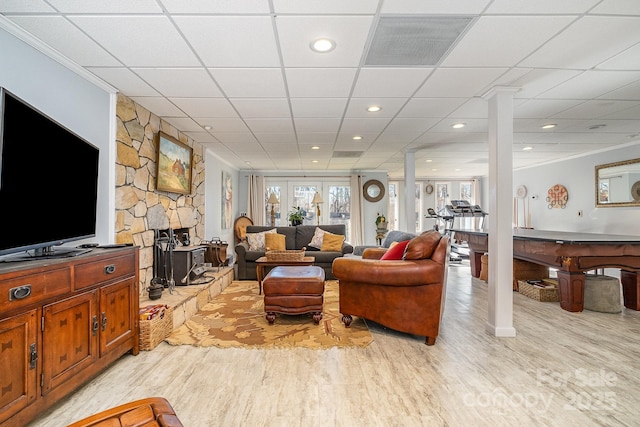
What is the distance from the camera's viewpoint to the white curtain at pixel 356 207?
8484 millimetres

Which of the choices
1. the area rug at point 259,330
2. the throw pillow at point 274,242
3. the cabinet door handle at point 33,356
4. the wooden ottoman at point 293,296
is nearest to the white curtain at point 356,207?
the throw pillow at point 274,242

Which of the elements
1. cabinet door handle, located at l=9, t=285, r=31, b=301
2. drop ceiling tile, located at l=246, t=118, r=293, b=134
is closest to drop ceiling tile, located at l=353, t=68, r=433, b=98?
drop ceiling tile, located at l=246, t=118, r=293, b=134

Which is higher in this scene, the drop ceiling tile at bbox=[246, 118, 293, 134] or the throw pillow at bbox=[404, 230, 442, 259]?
the drop ceiling tile at bbox=[246, 118, 293, 134]

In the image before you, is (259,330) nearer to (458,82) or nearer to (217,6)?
(217,6)

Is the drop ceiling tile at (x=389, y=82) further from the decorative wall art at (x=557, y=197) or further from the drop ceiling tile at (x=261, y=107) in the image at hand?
the decorative wall art at (x=557, y=197)

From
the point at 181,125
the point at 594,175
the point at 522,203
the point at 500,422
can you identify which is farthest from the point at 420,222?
the point at 500,422

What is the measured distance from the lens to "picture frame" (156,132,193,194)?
386 cm

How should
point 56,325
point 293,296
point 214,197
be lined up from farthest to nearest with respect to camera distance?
point 214,197 < point 293,296 < point 56,325

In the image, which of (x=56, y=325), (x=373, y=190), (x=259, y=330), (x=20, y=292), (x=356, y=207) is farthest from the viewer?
(x=373, y=190)

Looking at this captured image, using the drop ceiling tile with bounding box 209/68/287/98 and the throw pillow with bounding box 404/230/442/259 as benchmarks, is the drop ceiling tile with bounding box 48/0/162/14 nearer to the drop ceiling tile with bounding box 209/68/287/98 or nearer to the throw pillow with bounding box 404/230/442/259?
the drop ceiling tile with bounding box 209/68/287/98

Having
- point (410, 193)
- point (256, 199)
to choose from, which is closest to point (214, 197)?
point (256, 199)

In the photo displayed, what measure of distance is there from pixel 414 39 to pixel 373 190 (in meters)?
6.60

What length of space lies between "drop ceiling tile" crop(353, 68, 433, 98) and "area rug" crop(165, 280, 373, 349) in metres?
2.42

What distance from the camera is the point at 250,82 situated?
2.86m
